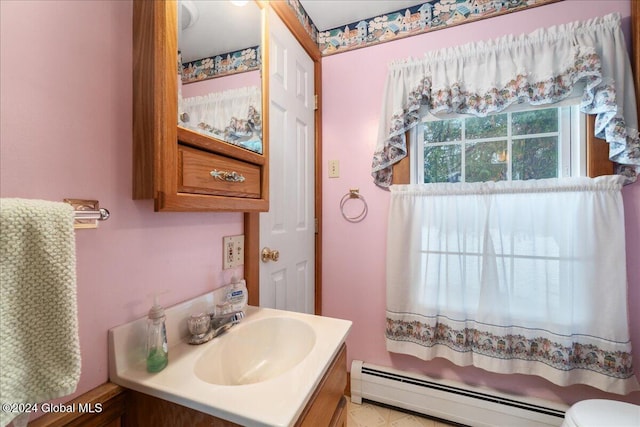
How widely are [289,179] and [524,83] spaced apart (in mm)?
1271

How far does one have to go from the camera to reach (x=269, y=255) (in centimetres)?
120

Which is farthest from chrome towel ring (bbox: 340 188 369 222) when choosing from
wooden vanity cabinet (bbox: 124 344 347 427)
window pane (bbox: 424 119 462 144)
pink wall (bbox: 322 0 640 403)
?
wooden vanity cabinet (bbox: 124 344 347 427)

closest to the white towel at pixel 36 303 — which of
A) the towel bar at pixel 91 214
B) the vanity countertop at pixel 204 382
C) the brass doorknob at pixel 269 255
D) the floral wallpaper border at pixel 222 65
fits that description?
the towel bar at pixel 91 214

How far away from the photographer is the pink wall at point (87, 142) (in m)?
0.49

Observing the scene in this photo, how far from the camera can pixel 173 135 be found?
2.12 feet

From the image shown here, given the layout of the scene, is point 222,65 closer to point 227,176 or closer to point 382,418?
point 227,176

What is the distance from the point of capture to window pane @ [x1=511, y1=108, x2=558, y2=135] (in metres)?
1.35

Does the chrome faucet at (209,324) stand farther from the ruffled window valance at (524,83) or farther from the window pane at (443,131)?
the window pane at (443,131)

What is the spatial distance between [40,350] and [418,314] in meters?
1.50

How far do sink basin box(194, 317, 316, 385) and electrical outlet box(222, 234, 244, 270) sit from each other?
0.78 feet

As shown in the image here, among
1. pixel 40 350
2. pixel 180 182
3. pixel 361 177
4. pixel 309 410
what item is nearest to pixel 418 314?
pixel 361 177

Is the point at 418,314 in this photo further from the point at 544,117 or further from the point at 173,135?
the point at 173,135

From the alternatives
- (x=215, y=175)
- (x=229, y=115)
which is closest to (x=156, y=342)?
(x=215, y=175)

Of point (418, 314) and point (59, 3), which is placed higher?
point (59, 3)
